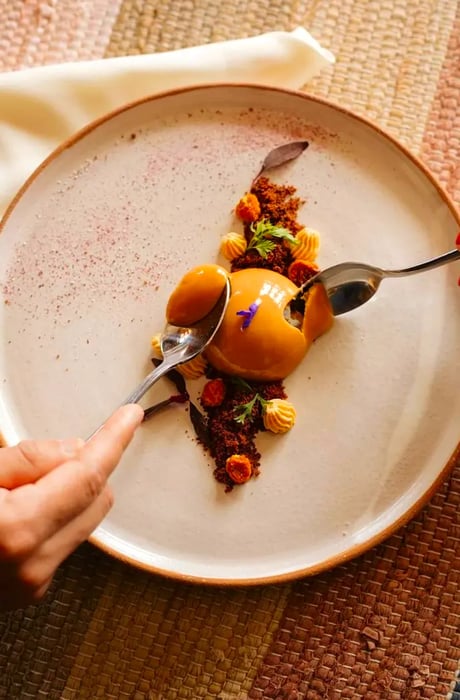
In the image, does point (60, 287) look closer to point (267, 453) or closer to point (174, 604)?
point (267, 453)

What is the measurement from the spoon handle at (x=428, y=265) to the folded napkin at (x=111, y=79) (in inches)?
17.2

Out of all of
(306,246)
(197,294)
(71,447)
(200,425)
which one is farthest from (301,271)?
(71,447)

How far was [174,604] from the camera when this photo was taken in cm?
122

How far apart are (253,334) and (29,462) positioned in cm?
40

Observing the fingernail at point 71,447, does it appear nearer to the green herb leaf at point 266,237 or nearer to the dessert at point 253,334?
the dessert at point 253,334

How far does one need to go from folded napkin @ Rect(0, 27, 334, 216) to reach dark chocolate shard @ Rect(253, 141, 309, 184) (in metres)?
0.18

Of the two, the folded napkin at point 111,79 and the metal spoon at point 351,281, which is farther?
the folded napkin at point 111,79

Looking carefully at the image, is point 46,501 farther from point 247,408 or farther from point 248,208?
point 248,208

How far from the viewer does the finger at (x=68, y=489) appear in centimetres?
89

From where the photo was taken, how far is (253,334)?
118cm

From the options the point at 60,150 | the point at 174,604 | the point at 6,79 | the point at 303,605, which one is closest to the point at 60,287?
the point at 60,150

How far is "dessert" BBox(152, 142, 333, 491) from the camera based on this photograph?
1.18 meters

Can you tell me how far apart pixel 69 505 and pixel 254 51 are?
0.89m

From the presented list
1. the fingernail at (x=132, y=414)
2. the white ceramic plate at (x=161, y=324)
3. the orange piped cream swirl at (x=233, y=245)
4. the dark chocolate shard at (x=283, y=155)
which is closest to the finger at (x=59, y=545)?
the fingernail at (x=132, y=414)
